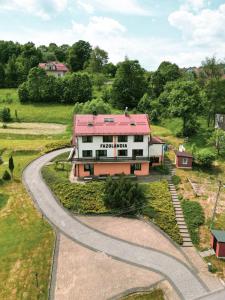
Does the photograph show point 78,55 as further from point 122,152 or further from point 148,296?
point 148,296

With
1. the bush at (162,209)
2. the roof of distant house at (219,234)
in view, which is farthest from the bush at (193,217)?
the roof of distant house at (219,234)

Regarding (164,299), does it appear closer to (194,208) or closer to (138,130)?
(194,208)

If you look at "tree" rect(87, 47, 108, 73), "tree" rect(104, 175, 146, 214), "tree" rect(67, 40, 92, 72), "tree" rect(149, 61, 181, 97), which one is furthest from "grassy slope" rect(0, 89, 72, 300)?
"tree" rect(67, 40, 92, 72)

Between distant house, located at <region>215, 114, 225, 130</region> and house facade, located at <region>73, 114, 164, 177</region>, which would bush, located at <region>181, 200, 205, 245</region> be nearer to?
house facade, located at <region>73, 114, 164, 177</region>

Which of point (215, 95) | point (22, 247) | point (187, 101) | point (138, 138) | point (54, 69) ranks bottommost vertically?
point (22, 247)

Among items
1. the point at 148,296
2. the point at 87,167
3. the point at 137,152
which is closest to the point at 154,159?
the point at 137,152
